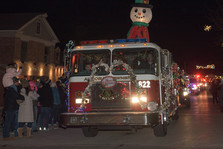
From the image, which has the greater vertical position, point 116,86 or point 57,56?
point 57,56

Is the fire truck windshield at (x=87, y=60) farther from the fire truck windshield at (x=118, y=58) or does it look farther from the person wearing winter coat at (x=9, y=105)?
the person wearing winter coat at (x=9, y=105)

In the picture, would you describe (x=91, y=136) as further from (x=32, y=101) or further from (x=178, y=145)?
(x=178, y=145)

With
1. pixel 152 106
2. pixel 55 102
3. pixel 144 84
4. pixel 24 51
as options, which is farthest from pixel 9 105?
Answer: pixel 24 51

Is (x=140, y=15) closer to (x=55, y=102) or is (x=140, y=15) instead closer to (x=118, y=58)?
(x=55, y=102)

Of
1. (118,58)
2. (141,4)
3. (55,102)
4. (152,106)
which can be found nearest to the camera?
(152,106)

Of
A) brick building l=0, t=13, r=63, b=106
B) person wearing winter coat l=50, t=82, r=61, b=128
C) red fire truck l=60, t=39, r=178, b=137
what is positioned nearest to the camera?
red fire truck l=60, t=39, r=178, b=137

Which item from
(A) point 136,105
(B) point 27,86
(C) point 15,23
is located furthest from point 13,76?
(C) point 15,23

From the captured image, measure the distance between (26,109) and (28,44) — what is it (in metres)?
21.1

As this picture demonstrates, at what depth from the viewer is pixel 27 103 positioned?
10492mm

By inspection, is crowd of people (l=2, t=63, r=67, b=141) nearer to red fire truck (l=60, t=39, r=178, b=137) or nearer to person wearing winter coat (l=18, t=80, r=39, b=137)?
person wearing winter coat (l=18, t=80, r=39, b=137)

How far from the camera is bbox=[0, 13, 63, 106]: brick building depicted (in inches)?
1139

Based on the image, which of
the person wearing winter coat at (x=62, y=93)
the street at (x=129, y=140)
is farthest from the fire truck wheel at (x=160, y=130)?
the person wearing winter coat at (x=62, y=93)

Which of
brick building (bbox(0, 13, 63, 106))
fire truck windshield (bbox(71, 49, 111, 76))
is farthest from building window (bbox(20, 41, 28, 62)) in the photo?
fire truck windshield (bbox(71, 49, 111, 76))

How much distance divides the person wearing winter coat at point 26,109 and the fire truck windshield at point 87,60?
5.40 feet
